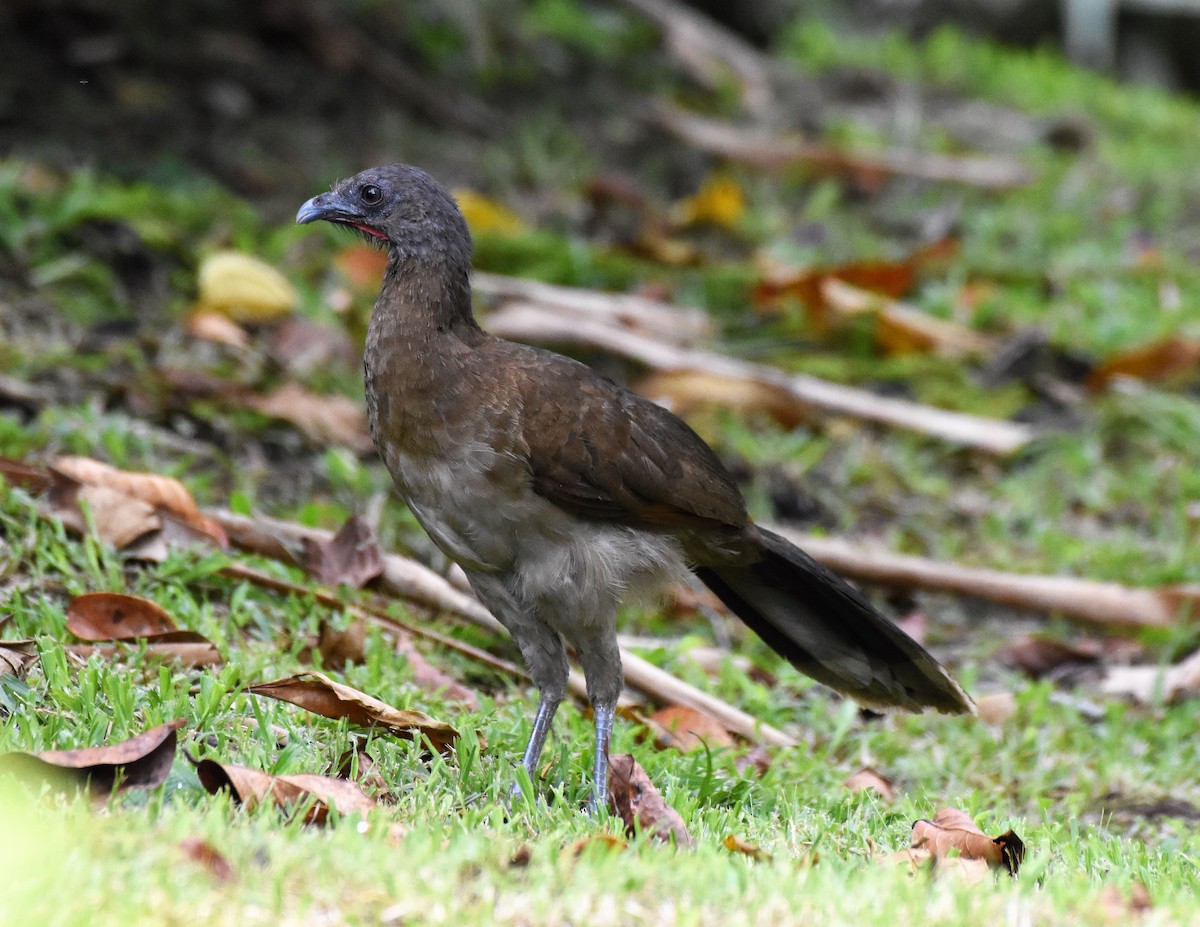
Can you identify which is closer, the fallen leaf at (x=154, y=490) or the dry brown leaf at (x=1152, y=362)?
the fallen leaf at (x=154, y=490)

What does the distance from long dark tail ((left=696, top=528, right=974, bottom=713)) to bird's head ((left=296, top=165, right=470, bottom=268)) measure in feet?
3.71

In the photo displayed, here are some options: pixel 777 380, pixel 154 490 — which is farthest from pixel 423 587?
pixel 777 380

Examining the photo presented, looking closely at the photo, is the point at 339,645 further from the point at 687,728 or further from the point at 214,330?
the point at 214,330

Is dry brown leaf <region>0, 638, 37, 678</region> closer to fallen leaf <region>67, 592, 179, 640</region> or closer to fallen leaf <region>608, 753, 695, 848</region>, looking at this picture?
fallen leaf <region>67, 592, 179, 640</region>

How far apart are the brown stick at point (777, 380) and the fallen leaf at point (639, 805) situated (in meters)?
3.24

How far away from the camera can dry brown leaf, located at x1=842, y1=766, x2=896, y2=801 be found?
425cm

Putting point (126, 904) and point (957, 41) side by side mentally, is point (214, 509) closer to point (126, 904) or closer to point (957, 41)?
point (126, 904)

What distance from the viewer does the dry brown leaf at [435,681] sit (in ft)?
14.2

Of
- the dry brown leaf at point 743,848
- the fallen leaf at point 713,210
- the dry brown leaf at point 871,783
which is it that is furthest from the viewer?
the fallen leaf at point 713,210

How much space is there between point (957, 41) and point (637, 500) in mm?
8978

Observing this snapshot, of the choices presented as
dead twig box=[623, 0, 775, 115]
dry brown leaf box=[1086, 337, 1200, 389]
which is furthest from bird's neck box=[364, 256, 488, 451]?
dead twig box=[623, 0, 775, 115]

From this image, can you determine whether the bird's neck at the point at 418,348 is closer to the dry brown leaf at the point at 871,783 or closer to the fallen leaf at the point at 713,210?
the dry brown leaf at the point at 871,783

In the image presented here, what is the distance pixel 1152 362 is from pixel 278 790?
17.8 feet

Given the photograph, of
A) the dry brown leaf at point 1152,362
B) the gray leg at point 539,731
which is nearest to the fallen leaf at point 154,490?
the gray leg at point 539,731
